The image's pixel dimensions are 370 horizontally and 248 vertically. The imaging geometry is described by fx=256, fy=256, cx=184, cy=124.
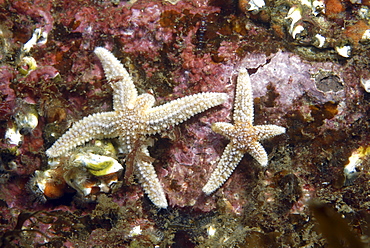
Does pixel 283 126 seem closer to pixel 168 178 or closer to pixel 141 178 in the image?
pixel 168 178

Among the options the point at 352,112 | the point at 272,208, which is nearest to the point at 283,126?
the point at 352,112

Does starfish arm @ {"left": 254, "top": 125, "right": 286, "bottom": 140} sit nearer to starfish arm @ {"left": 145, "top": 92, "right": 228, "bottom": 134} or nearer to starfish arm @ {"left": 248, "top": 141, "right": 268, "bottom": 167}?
starfish arm @ {"left": 248, "top": 141, "right": 268, "bottom": 167}

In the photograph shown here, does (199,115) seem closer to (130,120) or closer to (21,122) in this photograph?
(130,120)

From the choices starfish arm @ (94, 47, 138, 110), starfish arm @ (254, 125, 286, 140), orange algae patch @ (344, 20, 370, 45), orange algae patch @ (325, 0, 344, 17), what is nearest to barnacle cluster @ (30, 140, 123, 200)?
starfish arm @ (94, 47, 138, 110)

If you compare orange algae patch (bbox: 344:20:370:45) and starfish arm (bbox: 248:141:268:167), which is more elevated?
orange algae patch (bbox: 344:20:370:45)

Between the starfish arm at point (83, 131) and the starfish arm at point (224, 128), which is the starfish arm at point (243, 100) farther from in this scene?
the starfish arm at point (83, 131)

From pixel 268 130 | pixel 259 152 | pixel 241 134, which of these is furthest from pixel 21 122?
pixel 268 130

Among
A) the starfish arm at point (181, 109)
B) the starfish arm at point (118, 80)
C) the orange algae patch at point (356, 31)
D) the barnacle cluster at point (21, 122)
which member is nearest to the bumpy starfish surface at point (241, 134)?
the starfish arm at point (181, 109)
